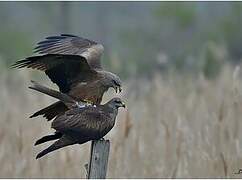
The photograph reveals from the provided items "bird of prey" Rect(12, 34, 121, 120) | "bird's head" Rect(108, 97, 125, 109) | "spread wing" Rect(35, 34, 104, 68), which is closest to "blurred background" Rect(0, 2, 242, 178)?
"spread wing" Rect(35, 34, 104, 68)

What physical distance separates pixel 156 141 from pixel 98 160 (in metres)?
2.70

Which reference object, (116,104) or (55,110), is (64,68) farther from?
(116,104)

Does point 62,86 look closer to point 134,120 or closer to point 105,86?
point 105,86

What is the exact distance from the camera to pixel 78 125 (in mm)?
3637

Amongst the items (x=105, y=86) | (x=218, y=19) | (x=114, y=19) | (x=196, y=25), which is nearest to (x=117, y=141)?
(x=105, y=86)

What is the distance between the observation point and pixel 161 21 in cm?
2442

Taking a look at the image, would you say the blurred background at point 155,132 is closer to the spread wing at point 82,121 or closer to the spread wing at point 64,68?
the spread wing at point 64,68

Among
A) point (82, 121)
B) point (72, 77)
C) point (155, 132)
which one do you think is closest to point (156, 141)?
point (155, 132)

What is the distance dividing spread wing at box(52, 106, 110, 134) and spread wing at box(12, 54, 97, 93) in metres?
0.27

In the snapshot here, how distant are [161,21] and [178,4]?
126 cm

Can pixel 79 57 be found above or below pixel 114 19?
below

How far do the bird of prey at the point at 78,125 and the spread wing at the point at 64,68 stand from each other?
0.72 feet

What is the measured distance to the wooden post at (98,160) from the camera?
3684 mm

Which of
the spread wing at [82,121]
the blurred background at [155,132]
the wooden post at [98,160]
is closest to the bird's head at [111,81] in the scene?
the spread wing at [82,121]
